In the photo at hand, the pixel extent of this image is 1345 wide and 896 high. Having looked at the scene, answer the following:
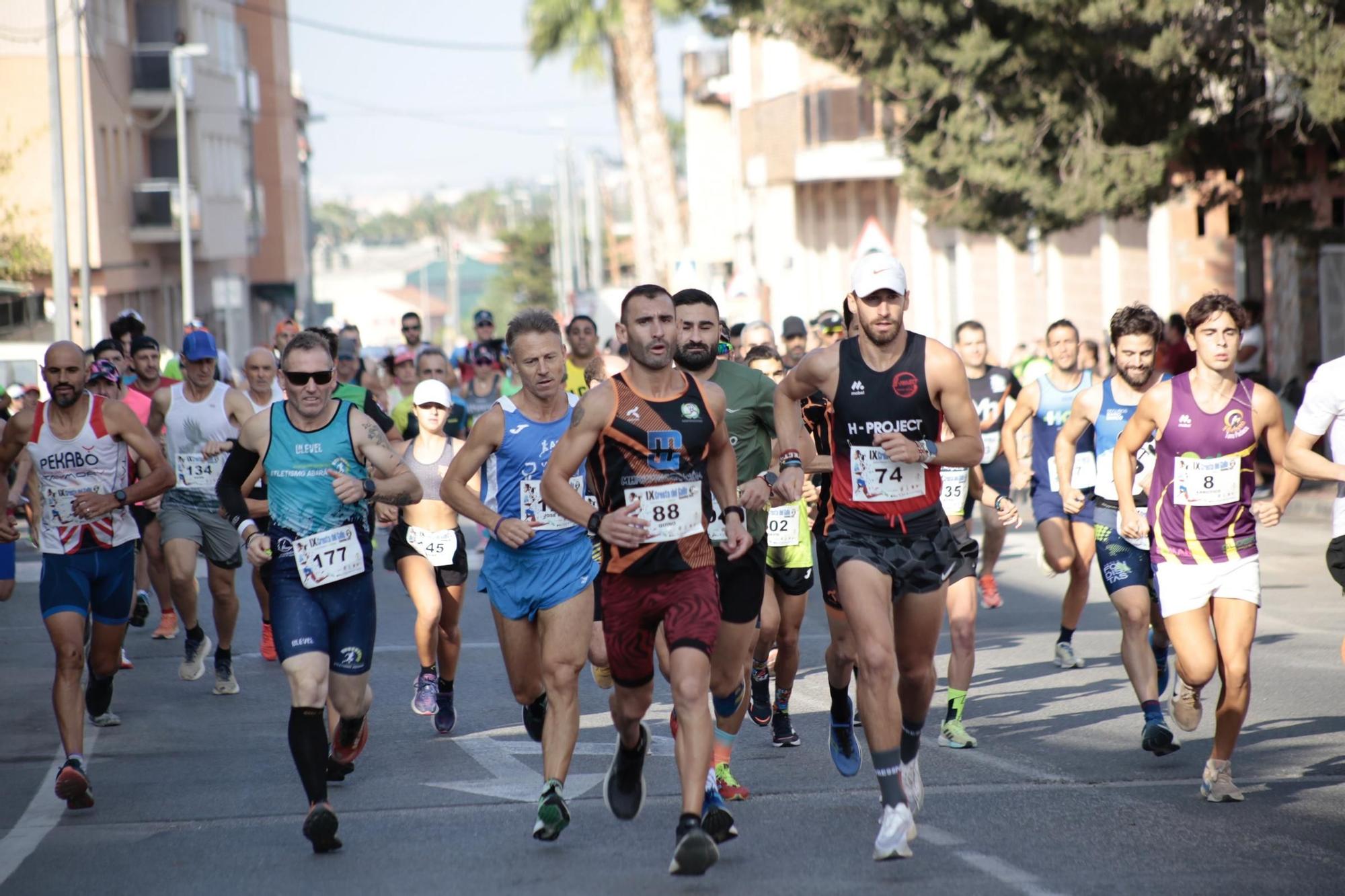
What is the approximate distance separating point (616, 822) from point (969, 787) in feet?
4.99

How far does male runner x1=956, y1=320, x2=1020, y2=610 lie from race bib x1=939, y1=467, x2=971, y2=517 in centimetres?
177

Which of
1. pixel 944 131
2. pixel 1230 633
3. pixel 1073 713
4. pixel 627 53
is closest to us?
pixel 1230 633

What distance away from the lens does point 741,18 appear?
2436 cm

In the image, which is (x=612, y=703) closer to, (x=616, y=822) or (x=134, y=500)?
(x=616, y=822)

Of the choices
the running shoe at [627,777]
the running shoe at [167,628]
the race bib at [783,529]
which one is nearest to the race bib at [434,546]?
the race bib at [783,529]

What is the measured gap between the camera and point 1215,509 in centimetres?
770

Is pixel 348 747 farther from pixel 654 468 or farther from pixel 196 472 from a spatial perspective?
pixel 196 472

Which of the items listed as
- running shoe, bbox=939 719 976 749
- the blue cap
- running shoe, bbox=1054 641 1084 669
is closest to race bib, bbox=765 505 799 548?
running shoe, bbox=939 719 976 749

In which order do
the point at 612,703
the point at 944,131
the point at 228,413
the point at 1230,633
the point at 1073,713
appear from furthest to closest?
the point at 944,131 < the point at 228,413 < the point at 1073,713 < the point at 1230,633 < the point at 612,703

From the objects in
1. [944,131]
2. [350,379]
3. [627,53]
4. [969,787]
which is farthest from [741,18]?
[969,787]

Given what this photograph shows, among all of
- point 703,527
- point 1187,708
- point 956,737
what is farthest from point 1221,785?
point 703,527

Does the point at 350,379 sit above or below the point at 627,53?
below

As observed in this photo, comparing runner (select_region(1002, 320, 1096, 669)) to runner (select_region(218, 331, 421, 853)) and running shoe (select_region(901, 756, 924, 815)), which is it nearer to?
running shoe (select_region(901, 756, 924, 815))

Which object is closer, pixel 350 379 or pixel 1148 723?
pixel 1148 723
